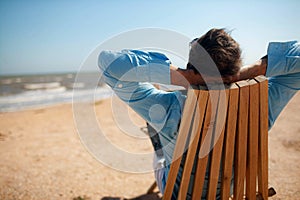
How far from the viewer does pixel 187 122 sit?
1315 millimetres

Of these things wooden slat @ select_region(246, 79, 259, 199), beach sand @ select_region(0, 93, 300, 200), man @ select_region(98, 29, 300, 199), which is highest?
man @ select_region(98, 29, 300, 199)

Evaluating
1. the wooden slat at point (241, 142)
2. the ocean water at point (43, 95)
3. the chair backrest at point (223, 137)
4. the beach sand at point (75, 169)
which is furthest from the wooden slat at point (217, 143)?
the ocean water at point (43, 95)

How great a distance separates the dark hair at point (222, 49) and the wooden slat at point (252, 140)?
0.58 feet

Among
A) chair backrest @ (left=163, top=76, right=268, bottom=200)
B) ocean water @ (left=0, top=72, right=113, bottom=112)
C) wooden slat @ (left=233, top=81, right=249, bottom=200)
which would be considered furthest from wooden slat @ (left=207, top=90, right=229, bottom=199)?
ocean water @ (left=0, top=72, right=113, bottom=112)

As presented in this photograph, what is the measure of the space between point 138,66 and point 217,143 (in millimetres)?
627

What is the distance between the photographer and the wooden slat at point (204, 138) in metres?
1.33

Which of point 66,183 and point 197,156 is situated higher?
point 197,156

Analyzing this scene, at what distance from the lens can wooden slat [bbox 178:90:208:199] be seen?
1288 millimetres

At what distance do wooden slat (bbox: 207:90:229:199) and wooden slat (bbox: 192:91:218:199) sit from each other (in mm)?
33

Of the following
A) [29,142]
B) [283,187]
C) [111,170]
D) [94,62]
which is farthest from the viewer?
[29,142]

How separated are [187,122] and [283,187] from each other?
2315mm

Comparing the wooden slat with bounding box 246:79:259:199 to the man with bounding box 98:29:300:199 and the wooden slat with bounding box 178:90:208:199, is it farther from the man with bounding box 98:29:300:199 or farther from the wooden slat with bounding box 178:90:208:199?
the wooden slat with bounding box 178:90:208:199

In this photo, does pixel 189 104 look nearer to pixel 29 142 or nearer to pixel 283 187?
pixel 283 187

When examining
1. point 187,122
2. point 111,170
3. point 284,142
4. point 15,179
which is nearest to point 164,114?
point 187,122
